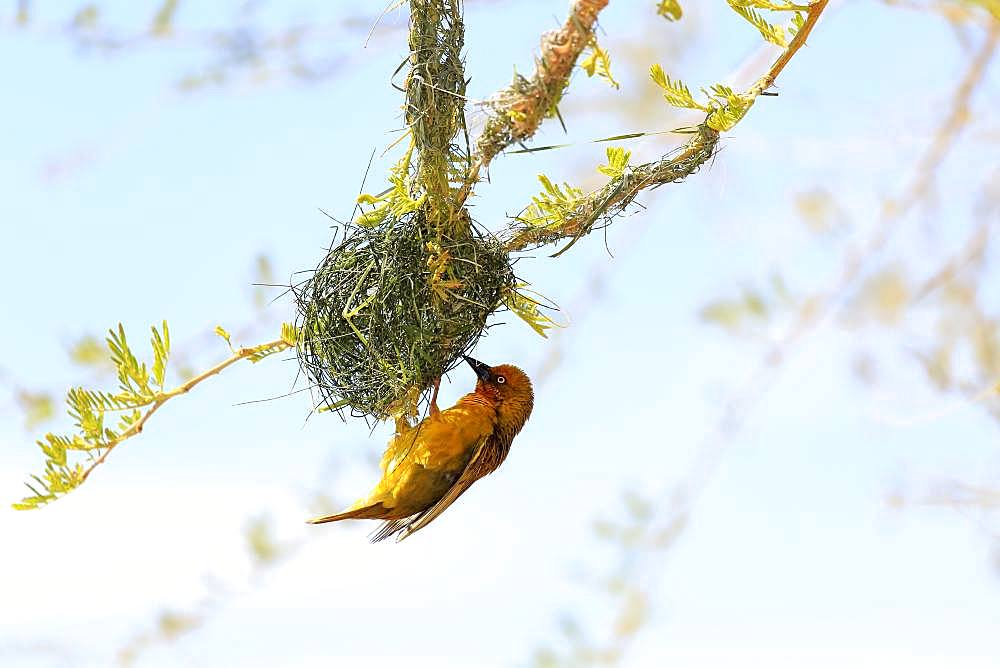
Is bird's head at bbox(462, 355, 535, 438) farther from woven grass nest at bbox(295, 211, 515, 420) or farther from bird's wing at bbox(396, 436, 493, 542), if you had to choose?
woven grass nest at bbox(295, 211, 515, 420)

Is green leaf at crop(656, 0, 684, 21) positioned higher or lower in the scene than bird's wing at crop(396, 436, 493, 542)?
higher

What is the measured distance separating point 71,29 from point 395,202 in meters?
1.67

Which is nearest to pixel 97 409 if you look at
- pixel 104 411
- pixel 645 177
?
pixel 104 411

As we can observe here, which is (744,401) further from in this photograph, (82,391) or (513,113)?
(82,391)

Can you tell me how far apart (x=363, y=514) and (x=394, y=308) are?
59 cm

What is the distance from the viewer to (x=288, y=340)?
5.63 feet

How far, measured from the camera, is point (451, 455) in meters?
1.94

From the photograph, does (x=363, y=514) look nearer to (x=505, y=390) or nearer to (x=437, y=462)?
(x=437, y=462)

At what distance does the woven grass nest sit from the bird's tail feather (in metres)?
0.32

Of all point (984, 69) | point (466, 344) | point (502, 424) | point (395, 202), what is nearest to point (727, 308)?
point (984, 69)

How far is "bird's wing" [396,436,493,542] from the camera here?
6.29 ft

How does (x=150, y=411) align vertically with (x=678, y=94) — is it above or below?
above

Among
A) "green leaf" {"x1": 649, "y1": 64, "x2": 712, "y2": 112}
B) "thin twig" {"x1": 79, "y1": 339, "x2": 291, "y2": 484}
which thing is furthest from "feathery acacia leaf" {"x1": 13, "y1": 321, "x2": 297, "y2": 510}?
"green leaf" {"x1": 649, "y1": 64, "x2": 712, "y2": 112}

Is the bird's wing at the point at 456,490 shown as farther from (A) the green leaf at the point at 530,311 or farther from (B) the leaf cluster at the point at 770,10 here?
(B) the leaf cluster at the point at 770,10
